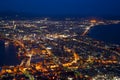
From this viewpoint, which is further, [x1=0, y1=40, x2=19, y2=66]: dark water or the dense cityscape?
[x1=0, y1=40, x2=19, y2=66]: dark water

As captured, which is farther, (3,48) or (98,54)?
(3,48)

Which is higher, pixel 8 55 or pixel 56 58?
pixel 8 55

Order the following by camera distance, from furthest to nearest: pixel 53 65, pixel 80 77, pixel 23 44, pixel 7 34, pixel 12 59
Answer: pixel 7 34, pixel 23 44, pixel 12 59, pixel 53 65, pixel 80 77

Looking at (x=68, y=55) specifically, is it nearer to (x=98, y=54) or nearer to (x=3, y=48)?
(x=98, y=54)

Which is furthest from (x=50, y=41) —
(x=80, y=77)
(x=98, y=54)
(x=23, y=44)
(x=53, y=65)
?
(x=80, y=77)

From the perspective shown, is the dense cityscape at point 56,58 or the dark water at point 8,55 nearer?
the dense cityscape at point 56,58

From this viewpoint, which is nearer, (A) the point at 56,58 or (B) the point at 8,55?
(A) the point at 56,58

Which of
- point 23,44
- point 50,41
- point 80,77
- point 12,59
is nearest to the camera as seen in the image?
point 80,77
